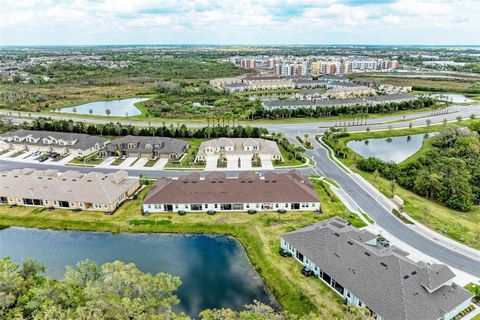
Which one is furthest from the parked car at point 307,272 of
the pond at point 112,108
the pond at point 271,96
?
the pond at point 271,96

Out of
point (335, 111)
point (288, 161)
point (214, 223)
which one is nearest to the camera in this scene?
point (214, 223)

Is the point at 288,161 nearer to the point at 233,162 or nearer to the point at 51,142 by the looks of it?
the point at 233,162

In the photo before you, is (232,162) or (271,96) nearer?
(232,162)

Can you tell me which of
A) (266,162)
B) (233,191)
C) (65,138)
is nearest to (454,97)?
Result: (266,162)

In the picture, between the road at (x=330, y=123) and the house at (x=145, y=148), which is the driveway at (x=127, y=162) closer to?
the house at (x=145, y=148)

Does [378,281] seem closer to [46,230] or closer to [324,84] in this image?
[46,230]

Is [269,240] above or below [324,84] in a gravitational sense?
below

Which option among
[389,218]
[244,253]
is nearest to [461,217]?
[389,218]
